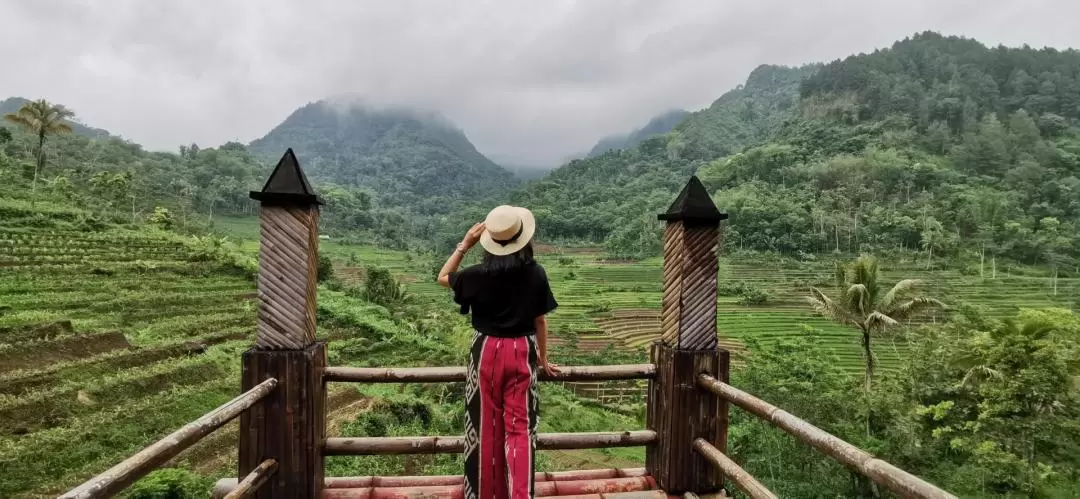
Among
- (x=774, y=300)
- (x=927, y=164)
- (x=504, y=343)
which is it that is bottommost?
(x=774, y=300)

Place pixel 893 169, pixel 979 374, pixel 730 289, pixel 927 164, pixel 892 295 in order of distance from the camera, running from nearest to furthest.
→ pixel 979 374, pixel 892 295, pixel 730 289, pixel 893 169, pixel 927 164

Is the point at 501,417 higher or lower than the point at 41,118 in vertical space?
lower

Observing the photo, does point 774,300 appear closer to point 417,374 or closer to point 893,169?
point 893,169

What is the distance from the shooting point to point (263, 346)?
7.82 ft

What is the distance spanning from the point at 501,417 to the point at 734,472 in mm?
996

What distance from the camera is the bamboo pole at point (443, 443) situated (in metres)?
2.63

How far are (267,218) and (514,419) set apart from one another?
1.40m

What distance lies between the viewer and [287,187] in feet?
7.79

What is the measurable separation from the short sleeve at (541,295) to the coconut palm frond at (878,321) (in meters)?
16.8

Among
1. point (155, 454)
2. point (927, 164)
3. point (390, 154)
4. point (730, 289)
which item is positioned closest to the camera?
point (155, 454)

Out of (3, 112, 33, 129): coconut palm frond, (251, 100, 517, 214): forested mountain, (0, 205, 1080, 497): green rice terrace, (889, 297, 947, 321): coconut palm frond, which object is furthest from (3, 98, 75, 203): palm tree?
(251, 100, 517, 214): forested mountain

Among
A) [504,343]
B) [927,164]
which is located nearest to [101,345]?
[504,343]

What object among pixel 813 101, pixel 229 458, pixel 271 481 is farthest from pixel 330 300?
pixel 813 101

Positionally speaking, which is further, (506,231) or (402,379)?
(402,379)
